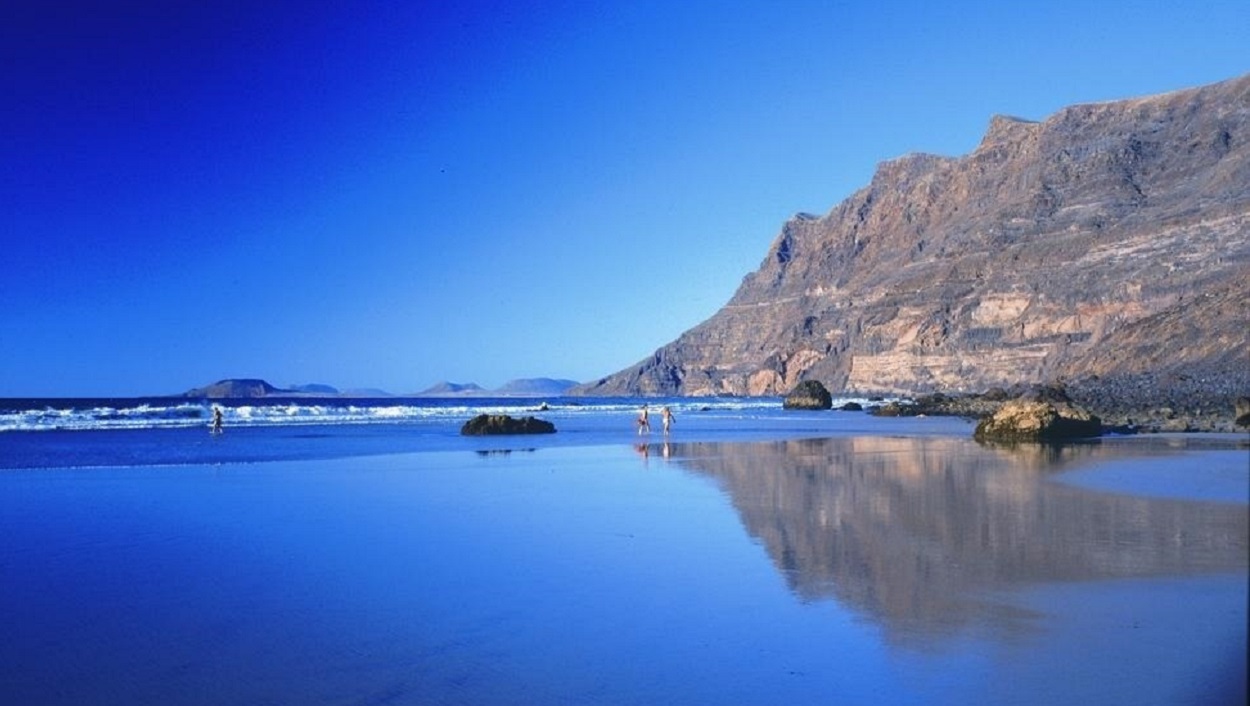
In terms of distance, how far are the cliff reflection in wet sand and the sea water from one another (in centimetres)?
6

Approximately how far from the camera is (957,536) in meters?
11.3

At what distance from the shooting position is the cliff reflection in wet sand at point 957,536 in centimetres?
816

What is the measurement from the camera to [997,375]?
109250 millimetres

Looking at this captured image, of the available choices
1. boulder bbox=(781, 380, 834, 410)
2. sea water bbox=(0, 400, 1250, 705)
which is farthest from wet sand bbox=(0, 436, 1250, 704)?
boulder bbox=(781, 380, 834, 410)

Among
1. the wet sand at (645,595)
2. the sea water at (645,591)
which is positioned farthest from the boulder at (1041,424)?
the wet sand at (645,595)

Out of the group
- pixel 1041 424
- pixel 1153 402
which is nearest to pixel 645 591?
pixel 1041 424

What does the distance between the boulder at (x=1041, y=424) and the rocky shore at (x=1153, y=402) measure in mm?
2218

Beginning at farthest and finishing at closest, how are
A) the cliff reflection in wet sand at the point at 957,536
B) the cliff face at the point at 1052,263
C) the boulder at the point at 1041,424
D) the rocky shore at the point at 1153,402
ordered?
the cliff face at the point at 1052,263 < the rocky shore at the point at 1153,402 < the boulder at the point at 1041,424 < the cliff reflection in wet sand at the point at 957,536

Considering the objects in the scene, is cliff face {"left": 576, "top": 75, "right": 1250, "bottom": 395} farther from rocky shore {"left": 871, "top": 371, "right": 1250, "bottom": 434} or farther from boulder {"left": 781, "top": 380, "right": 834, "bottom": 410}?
boulder {"left": 781, "top": 380, "right": 834, "bottom": 410}

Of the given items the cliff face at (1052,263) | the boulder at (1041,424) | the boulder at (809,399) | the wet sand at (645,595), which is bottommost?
the wet sand at (645,595)

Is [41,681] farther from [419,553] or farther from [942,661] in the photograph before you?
[942,661]

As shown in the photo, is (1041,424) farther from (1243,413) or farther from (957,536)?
(957,536)

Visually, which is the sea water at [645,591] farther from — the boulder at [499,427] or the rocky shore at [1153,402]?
the boulder at [499,427]

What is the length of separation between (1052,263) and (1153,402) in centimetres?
6859
